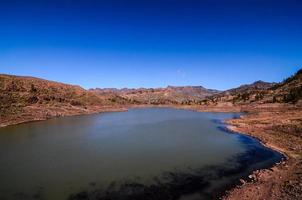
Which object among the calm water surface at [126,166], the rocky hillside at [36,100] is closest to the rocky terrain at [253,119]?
the rocky hillside at [36,100]

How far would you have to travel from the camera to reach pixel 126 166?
2800 cm

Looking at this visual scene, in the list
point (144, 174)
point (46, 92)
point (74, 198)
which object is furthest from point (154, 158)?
point (46, 92)

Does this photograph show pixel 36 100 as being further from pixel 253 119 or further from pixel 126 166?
pixel 126 166

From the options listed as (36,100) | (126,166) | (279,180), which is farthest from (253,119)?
(36,100)

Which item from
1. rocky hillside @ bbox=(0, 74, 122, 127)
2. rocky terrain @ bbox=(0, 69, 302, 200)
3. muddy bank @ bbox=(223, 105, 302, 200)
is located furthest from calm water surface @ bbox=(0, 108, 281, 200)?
rocky hillside @ bbox=(0, 74, 122, 127)

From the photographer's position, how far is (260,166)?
2738 centimetres

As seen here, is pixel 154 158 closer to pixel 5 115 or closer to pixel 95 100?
pixel 5 115

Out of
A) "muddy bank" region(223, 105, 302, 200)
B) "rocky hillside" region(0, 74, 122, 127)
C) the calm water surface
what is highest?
"rocky hillside" region(0, 74, 122, 127)

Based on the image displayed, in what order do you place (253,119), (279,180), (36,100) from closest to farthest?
(279,180)
(253,119)
(36,100)

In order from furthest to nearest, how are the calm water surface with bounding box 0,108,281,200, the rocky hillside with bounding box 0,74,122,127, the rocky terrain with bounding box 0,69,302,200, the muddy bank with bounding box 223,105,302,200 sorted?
the rocky hillside with bounding box 0,74,122,127 → the calm water surface with bounding box 0,108,281,200 → the rocky terrain with bounding box 0,69,302,200 → the muddy bank with bounding box 223,105,302,200

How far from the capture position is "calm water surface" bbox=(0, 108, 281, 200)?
69.2ft

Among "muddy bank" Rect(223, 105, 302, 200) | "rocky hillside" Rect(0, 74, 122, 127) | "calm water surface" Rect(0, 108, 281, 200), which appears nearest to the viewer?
"muddy bank" Rect(223, 105, 302, 200)

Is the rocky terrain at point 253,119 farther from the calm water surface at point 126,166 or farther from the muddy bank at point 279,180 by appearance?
the calm water surface at point 126,166

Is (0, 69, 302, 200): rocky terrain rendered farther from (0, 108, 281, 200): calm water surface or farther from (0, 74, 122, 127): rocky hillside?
(0, 108, 281, 200): calm water surface
